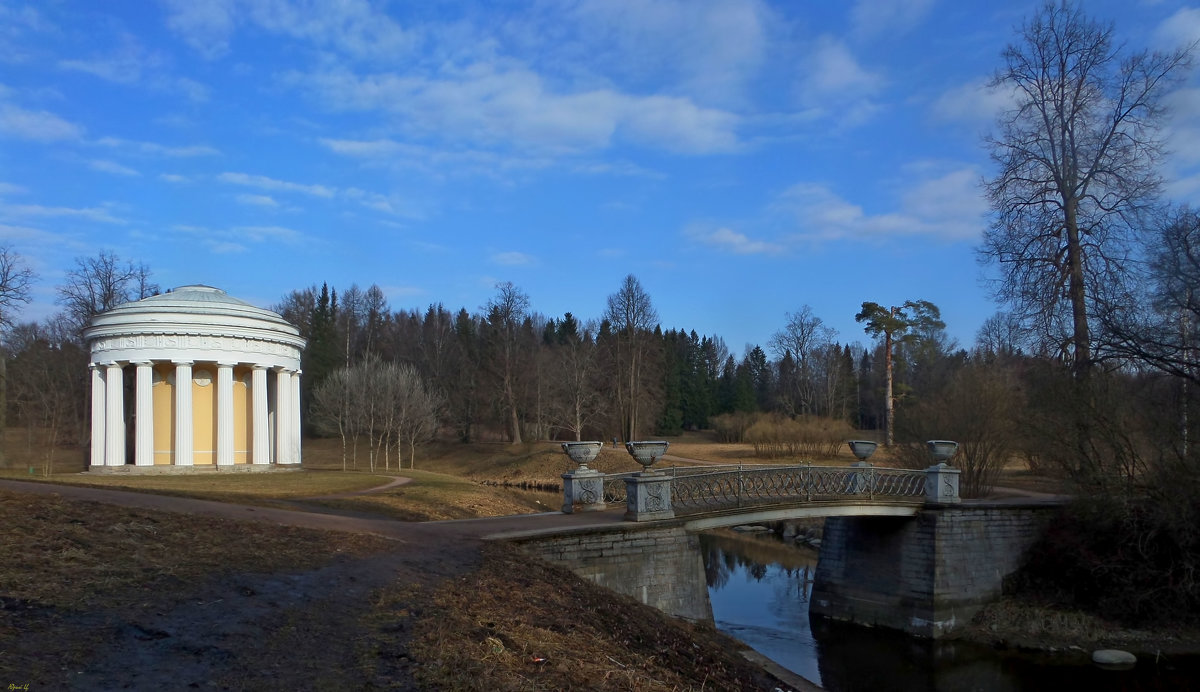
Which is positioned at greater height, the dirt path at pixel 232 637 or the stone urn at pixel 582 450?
the stone urn at pixel 582 450

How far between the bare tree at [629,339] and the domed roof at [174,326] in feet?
86.4

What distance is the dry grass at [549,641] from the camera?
6.89 metres

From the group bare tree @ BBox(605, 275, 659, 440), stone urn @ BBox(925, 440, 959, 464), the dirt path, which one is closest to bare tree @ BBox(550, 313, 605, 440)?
bare tree @ BBox(605, 275, 659, 440)

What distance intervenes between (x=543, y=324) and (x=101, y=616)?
282 ft

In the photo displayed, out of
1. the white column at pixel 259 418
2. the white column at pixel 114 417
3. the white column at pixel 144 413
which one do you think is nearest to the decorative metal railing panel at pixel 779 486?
the white column at pixel 259 418

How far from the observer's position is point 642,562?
14.2m

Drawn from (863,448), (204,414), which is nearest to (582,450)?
(863,448)

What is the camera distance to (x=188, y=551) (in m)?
9.79

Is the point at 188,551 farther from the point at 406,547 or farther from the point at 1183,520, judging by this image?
the point at 1183,520

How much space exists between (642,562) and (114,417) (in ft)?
92.9

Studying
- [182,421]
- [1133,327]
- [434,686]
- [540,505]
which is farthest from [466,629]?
[182,421]

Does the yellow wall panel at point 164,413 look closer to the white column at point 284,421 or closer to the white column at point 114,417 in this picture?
the white column at point 114,417

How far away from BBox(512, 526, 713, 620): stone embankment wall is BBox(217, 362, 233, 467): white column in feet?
81.6

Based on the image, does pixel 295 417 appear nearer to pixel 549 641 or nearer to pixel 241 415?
pixel 241 415
